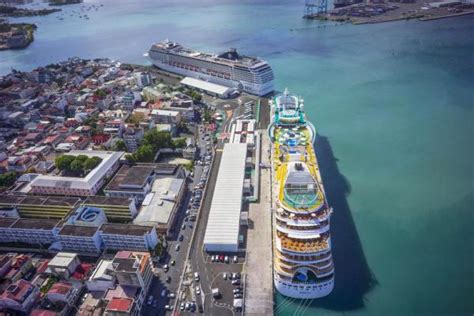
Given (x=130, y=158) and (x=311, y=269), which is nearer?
(x=311, y=269)

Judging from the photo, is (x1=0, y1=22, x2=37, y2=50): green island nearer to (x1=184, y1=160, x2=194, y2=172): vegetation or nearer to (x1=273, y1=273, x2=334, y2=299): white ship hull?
(x1=184, y1=160, x2=194, y2=172): vegetation

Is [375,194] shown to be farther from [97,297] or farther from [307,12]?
[307,12]

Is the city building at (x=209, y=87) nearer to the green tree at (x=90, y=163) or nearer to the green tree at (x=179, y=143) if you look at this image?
the green tree at (x=179, y=143)

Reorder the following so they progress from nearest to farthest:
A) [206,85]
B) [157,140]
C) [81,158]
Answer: [81,158] < [157,140] < [206,85]

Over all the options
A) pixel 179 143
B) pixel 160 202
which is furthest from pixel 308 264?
pixel 179 143

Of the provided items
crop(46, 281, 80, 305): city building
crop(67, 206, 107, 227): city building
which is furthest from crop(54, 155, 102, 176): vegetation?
crop(46, 281, 80, 305): city building

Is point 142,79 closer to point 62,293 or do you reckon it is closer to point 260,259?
point 62,293

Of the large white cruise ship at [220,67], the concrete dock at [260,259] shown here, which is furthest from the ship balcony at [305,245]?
the large white cruise ship at [220,67]
